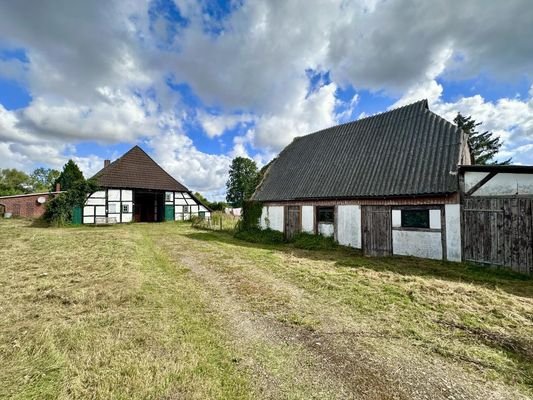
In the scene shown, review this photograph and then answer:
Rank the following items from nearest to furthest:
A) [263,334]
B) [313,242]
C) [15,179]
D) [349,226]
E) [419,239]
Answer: [263,334] → [419,239] → [349,226] → [313,242] → [15,179]

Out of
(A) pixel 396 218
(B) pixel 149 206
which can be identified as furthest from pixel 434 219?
(B) pixel 149 206

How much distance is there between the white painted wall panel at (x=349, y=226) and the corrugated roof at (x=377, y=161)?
0.69 meters

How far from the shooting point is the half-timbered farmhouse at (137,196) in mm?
23969

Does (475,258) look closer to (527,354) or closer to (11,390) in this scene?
(527,354)

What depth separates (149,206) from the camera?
94.7 ft

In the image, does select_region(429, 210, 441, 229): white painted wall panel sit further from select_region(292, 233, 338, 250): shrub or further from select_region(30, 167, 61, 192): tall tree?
select_region(30, 167, 61, 192): tall tree

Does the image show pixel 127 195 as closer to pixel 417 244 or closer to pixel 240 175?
pixel 417 244

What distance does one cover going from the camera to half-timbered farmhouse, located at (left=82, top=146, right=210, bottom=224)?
944 inches

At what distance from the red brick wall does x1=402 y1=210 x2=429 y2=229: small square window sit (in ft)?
107

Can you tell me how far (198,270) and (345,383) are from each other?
19.3ft

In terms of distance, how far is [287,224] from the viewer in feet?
49.9

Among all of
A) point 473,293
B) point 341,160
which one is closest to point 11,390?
point 473,293

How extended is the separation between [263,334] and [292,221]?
10.9 m

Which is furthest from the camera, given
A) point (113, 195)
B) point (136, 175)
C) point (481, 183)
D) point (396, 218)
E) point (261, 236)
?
point (136, 175)
